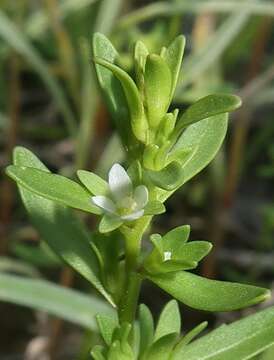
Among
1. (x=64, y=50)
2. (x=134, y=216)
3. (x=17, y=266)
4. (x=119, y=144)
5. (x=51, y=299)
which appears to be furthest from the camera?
(x=64, y=50)

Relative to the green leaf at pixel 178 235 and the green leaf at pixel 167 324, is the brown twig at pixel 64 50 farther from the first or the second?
the green leaf at pixel 178 235

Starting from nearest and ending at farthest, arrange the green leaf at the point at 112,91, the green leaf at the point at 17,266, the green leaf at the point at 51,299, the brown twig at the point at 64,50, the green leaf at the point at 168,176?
the green leaf at the point at 168,176 < the green leaf at the point at 112,91 < the green leaf at the point at 51,299 < the green leaf at the point at 17,266 < the brown twig at the point at 64,50

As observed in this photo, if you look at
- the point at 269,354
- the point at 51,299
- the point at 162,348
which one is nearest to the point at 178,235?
the point at 162,348

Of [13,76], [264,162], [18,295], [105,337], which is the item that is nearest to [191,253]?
[105,337]

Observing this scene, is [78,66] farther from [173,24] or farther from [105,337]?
[105,337]

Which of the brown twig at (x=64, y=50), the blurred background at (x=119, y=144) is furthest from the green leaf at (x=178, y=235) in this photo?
the brown twig at (x=64, y=50)

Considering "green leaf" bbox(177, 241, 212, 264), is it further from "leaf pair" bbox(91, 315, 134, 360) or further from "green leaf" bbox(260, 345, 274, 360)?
"green leaf" bbox(260, 345, 274, 360)

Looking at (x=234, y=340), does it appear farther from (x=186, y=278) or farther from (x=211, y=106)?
(x=211, y=106)
